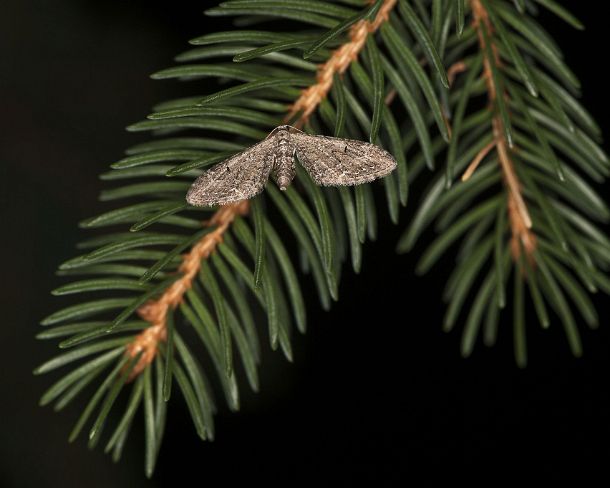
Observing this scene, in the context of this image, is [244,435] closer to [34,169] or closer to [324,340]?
[324,340]

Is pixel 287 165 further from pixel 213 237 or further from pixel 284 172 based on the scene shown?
pixel 213 237

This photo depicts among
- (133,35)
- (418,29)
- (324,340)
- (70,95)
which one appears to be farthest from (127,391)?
(418,29)

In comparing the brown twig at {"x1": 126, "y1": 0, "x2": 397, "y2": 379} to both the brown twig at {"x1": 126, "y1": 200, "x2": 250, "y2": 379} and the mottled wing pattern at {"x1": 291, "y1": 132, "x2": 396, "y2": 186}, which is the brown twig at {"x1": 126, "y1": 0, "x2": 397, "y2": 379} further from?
the mottled wing pattern at {"x1": 291, "y1": 132, "x2": 396, "y2": 186}

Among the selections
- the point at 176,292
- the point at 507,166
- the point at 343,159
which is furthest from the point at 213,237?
the point at 507,166

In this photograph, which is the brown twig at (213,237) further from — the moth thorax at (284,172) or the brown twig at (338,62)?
the moth thorax at (284,172)

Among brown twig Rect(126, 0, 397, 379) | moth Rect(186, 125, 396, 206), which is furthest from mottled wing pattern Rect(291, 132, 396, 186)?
brown twig Rect(126, 0, 397, 379)

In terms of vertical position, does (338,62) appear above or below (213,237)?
above

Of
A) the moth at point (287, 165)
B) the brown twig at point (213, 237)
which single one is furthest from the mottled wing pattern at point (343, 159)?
the brown twig at point (213, 237)
